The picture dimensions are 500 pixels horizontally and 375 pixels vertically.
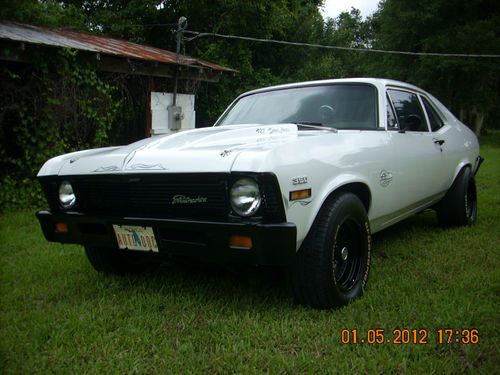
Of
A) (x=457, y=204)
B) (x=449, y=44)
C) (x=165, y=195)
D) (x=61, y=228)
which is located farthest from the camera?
(x=449, y=44)

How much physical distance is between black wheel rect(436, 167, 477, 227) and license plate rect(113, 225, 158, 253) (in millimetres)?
3208

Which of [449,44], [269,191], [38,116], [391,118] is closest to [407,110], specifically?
[391,118]

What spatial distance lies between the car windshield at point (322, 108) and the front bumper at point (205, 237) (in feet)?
4.77

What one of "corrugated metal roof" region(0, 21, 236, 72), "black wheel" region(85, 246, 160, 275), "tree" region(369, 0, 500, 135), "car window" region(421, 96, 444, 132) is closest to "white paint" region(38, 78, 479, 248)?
"car window" region(421, 96, 444, 132)

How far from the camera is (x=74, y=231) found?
→ 111 inches

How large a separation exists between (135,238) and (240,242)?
694 mm

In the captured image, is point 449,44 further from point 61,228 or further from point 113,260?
point 61,228

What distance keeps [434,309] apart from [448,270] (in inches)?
34.1

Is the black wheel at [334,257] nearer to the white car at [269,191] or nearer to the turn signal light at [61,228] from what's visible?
the white car at [269,191]

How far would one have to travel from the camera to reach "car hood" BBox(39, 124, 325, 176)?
234 centimetres

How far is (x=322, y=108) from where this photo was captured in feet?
11.6

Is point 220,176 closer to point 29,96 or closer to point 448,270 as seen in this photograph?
point 448,270

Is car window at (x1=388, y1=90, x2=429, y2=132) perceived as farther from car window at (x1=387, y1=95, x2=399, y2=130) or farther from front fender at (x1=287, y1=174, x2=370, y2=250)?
front fender at (x1=287, y1=174, x2=370, y2=250)

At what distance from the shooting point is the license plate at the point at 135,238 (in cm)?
253
